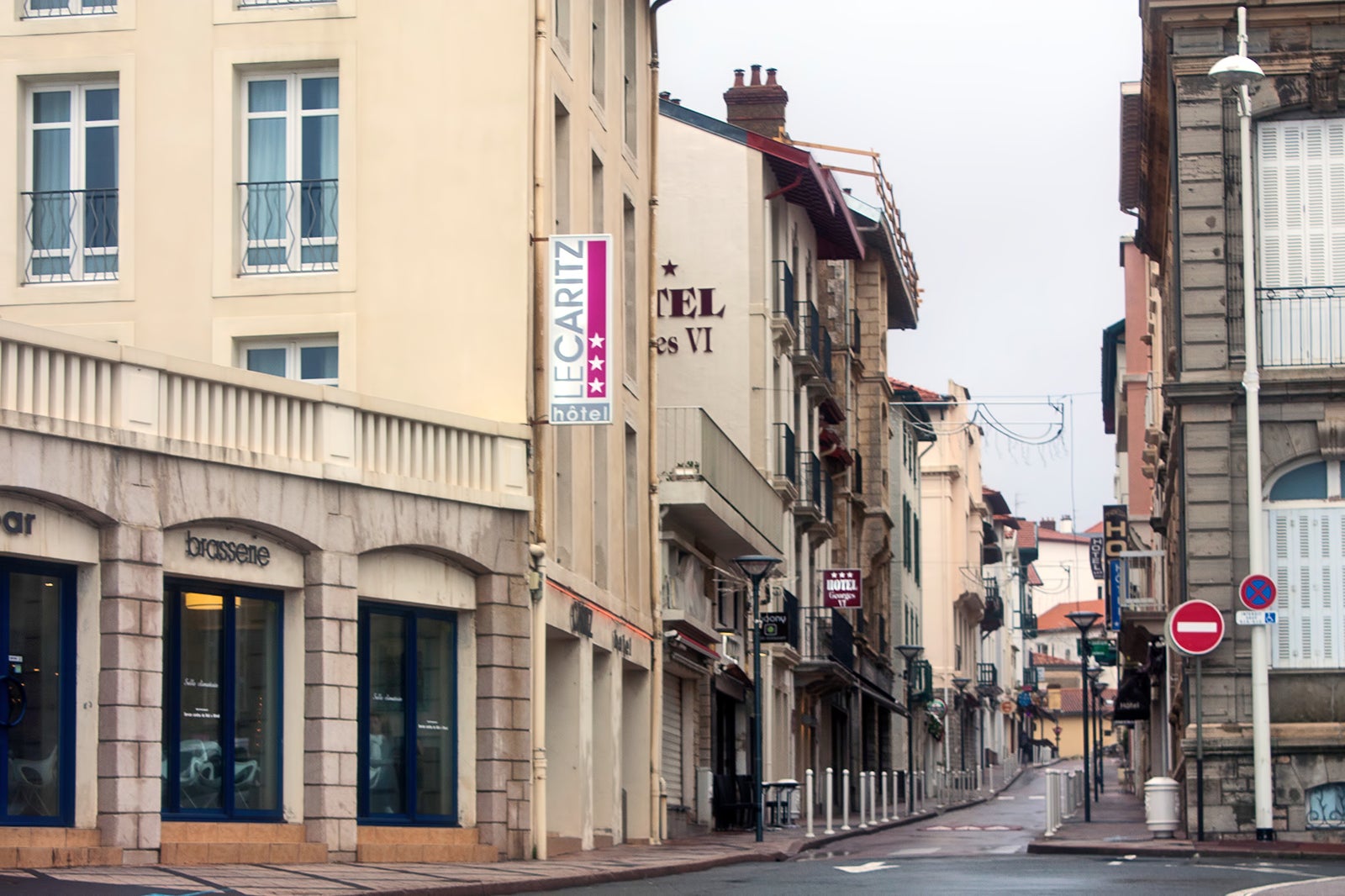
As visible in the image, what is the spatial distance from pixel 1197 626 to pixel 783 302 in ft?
61.4

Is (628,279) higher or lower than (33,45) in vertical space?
lower

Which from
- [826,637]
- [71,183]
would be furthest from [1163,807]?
[826,637]

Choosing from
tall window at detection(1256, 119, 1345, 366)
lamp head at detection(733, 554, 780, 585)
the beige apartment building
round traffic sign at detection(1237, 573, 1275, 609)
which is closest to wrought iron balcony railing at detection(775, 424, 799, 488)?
lamp head at detection(733, 554, 780, 585)

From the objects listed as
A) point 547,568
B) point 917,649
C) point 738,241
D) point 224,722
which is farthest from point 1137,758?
point 224,722

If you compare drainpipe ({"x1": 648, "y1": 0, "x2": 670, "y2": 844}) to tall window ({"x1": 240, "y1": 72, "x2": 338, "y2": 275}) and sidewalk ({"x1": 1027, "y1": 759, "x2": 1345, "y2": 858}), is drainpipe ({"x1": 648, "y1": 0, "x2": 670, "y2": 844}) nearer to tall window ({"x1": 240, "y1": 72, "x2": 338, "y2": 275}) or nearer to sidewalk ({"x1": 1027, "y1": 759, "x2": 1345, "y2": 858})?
sidewalk ({"x1": 1027, "y1": 759, "x2": 1345, "y2": 858})

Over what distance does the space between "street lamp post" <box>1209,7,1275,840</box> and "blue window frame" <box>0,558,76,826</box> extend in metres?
13.4

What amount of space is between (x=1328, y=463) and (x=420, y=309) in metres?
11.1

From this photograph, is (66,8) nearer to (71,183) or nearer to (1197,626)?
(71,183)

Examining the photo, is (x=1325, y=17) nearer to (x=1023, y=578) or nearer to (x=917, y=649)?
(x=917, y=649)

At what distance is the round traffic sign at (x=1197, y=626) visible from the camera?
24016mm

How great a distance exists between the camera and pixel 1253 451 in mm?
24328

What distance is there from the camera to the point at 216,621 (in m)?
18.5

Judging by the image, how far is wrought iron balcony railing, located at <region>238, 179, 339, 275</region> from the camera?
23422 mm

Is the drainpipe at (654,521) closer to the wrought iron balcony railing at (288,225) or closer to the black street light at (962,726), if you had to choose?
the wrought iron balcony railing at (288,225)
